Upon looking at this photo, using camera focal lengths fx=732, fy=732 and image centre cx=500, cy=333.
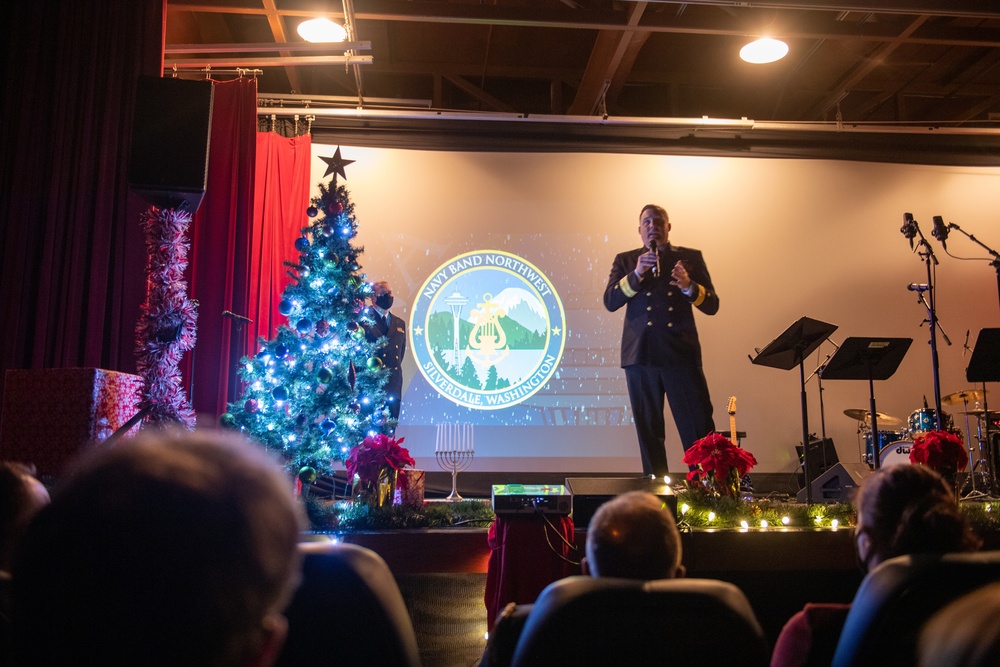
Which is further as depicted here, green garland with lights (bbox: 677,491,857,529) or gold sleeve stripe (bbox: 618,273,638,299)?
gold sleeve stripe (bbox: 618,273,638,299)

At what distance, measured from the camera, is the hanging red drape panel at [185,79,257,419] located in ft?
20.5

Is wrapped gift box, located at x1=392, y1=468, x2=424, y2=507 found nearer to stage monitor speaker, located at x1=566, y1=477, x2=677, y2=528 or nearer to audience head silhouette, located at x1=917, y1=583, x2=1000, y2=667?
stage monitor speaker, located at x1=566, y1=477, x2=677, y2=528

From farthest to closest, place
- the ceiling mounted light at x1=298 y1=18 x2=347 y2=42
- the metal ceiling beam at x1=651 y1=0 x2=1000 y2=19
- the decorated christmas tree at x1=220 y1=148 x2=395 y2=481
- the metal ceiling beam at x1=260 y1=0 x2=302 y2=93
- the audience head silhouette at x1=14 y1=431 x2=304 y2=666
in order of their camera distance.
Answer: the ceiling mounted light at x1=298 y1=18 x2=347 y2=42, the metal ceiling beam at x1=260 y1=0 x2=302 y2=93, the metal ceiling beam at x1=651 y1=0 x2=1000 y2=19, the decorated christmas tree at x1=220 y1=148 x2=395 y2=481, the audience head silhouette at x1=14 y1=431 x2=304 y2=666

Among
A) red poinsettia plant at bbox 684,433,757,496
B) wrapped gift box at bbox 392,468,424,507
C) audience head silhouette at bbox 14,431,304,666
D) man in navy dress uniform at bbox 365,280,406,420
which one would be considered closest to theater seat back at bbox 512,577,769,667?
audience head silhouette at bbox 14,431,304,666

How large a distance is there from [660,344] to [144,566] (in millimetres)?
4565

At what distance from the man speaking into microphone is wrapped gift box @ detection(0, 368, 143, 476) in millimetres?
3303

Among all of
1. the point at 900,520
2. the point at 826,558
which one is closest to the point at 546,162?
the point at 826,558

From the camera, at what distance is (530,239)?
7.14 m

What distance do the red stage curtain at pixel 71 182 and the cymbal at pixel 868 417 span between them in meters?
6.21

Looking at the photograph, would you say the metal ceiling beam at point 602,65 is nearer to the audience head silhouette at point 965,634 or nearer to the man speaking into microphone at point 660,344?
the man speaking into microphone at point 660,344

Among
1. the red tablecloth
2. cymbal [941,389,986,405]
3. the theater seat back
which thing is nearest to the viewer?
the theater seat back


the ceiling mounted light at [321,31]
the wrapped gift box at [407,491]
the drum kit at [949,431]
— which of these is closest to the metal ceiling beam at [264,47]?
the ceiling mounted light at [321,31]

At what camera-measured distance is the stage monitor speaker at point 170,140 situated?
390cm

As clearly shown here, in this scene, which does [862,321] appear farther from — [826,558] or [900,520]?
[900,520]
